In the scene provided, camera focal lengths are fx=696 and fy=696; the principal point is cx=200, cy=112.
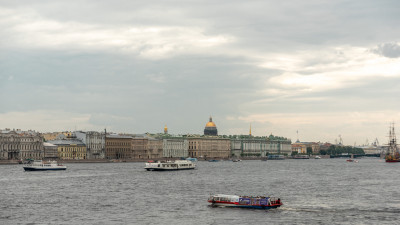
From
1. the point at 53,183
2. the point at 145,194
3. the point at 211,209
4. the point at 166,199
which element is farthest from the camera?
the point at 53,183

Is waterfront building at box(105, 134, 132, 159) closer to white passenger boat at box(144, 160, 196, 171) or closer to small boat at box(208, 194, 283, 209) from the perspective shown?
white passenger boat at box(144, 160, 196, 171)

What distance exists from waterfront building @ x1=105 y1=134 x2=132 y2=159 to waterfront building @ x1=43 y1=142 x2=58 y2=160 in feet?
72.3

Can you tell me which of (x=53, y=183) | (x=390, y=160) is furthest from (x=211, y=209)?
(x=390, y=160)

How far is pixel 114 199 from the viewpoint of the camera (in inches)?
2170

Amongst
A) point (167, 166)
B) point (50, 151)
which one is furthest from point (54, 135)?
point (167, 166)

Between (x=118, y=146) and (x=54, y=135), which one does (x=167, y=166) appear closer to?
(x=118, y=146)

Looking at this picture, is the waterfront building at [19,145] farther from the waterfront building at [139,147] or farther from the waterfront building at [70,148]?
the waterfront building at [139,147]

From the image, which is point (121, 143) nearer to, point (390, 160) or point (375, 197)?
point (390, 160)

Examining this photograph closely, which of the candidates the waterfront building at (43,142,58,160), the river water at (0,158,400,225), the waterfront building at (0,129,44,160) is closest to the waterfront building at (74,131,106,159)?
the waterfront building at (43,142,58,160)

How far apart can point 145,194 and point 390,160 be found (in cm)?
14116

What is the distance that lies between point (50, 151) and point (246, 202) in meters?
115

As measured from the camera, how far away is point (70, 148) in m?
164

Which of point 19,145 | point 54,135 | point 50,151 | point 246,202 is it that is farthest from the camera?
point 54,135

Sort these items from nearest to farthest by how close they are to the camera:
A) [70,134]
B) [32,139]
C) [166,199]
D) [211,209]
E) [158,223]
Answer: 1. [158,223]
2. [211,209]
3. [166,199]
4. [32,139]
5. [70,134]
